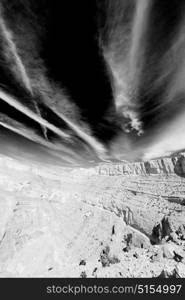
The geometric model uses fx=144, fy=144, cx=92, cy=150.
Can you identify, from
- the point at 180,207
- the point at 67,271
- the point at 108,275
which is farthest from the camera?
the point at 180,207

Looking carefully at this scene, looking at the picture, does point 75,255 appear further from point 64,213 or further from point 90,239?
point 64,213

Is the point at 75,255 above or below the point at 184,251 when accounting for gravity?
below

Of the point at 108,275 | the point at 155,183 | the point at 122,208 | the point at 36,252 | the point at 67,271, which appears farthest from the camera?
the point at 155,183

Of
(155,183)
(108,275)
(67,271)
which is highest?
(155,183)

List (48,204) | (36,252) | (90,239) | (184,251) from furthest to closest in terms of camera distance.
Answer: (48,204)
(90,239)
(36,252)
(184,251)

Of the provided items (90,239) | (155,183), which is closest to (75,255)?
(90,239)

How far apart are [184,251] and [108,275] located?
511 centimetres

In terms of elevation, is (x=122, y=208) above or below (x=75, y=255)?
above

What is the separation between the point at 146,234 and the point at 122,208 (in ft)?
25.2

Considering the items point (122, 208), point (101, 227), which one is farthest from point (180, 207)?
point (101, 227)

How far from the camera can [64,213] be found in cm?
2391

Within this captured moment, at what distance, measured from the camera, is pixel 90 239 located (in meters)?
18.7

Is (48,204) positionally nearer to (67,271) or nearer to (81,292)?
(67,271)

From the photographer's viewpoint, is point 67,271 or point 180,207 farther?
point 180,207
